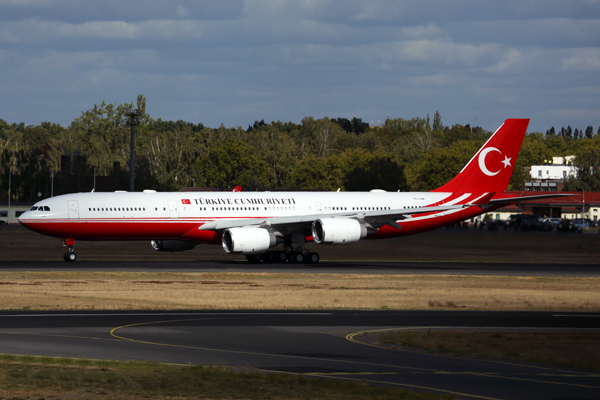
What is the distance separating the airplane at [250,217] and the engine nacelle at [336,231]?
58 mm

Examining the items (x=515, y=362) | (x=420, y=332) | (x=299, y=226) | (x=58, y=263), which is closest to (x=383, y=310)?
(x=420, y=332)

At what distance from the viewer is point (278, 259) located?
1961 inches

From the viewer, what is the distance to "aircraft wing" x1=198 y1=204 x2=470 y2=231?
4778cm

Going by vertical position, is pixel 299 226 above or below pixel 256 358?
above

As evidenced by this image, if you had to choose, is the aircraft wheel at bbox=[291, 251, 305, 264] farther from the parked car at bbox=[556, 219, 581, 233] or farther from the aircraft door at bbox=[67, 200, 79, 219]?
the parked car at bbox=[556, 219, 581, 233]

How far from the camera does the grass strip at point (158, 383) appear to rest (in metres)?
14.1

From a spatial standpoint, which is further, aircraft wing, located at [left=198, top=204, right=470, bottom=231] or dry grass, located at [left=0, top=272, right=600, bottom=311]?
aircraft wing, located at [left=198, top=204, right=470, bottom=231]

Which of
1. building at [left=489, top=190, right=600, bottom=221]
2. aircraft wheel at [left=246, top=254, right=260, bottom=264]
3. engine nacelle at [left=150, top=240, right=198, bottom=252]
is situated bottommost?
aircraft wheel at [left=246, top=254, right=260, bottom=264]

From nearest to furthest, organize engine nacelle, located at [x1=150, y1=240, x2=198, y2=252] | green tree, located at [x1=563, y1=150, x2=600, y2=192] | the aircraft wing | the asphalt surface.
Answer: the asphalt surface, the aircraft wing, engine nacelle, located at [x1=150, y1=240, x2=198, y2=252], green tree, located at [x1=563, y1=150, x2=600, y2=192]

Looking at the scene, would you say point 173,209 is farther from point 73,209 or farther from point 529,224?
point 529,224

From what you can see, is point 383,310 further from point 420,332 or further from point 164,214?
point 164,214

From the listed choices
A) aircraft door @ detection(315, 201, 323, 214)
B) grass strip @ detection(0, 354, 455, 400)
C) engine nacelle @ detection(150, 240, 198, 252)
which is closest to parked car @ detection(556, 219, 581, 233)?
aircraft door @ detection(315, 201, 323, 214)

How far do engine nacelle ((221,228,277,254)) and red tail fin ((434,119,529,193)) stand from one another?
582 inches

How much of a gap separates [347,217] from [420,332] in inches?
1047
